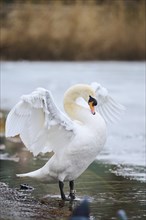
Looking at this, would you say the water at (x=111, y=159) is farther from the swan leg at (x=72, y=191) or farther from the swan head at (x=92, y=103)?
the swan head at (x=92, y=103)

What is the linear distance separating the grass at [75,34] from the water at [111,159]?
864cm

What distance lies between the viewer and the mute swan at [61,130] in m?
8.80

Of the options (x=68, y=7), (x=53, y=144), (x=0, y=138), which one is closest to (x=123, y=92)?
(x=0, y=138)

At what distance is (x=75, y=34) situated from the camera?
34656 millimetres

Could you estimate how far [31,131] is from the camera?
8.98m

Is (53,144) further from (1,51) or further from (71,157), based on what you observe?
(1,51)

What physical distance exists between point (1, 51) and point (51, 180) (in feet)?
85.2

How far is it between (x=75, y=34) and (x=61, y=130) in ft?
84.6

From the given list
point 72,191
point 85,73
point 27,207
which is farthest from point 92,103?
point 85,73

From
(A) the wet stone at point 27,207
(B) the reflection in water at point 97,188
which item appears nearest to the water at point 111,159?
(B) the reflection in water at point 97,188

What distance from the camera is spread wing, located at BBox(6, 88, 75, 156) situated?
873cm

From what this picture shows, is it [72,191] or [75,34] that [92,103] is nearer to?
[72,191]

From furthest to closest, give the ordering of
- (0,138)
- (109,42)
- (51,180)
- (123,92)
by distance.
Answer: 1. (109,42)
2. (123,92)
3. (0,138)
4. (51,180)

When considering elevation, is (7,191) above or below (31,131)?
below
